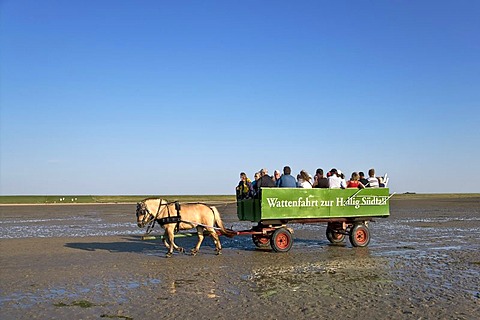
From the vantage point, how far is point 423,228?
21.6 m

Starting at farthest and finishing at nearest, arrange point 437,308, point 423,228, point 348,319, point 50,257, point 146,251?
point 423,228 → point 146,251 → point 50,257 → point 437,308 → point 348,319

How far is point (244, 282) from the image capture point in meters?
9.52

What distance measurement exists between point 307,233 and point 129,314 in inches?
531

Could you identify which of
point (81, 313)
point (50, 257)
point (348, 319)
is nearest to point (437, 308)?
point (348, 319)

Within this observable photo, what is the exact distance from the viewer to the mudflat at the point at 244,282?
24.3 feet

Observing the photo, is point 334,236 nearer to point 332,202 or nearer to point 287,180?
point 332,202

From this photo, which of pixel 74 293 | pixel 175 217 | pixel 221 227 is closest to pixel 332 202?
pixel 221 227

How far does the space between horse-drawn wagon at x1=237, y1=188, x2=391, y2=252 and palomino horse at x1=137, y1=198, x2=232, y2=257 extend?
97 centimetres

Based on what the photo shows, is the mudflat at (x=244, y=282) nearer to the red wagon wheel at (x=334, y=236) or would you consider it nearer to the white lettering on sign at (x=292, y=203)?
the red wagon wheel at (x=334, y=236)

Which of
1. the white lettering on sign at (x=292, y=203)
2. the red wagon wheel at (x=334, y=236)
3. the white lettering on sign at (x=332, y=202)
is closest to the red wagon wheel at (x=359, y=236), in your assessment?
the white lettering on sign at (x=332, y=202)

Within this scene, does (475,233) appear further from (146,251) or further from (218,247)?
(146,251)

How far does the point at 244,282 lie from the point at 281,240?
4.43 metres

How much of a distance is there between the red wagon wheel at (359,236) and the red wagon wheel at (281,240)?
221 cm

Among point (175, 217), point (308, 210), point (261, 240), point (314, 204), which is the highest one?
point (314, 204)
